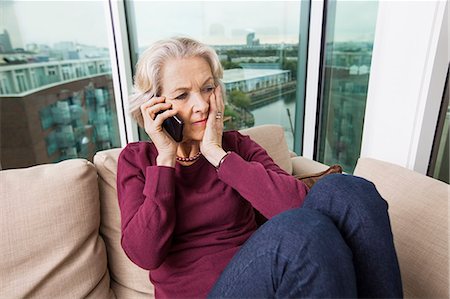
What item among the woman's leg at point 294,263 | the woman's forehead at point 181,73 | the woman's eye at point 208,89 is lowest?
the woman's leg at point 294,263

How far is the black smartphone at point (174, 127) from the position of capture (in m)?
0.88

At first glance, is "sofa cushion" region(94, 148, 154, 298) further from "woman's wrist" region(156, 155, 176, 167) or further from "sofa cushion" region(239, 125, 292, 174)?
"sofa cushion" region(239, 125, 292, 174)

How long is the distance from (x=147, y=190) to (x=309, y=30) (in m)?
1.65

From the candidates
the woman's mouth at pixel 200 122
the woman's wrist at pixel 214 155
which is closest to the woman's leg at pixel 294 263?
the woman's wrist at pixel 214 155

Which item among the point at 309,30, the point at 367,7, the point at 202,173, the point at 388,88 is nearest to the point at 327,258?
the point at 202,173

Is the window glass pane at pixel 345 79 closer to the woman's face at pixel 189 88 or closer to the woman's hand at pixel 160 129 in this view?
the woman's face at pixel 189 88

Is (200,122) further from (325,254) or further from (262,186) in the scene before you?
A: (325,254)

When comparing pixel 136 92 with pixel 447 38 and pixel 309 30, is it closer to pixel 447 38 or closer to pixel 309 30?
pixel 447 38

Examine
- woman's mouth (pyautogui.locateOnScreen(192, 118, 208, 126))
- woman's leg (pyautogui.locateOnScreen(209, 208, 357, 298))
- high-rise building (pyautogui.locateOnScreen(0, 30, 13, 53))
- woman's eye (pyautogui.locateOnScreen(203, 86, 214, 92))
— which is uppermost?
high-rise building (pyautogui.locateOnScreen(0, 30, 13, 53))

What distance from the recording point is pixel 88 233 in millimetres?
996

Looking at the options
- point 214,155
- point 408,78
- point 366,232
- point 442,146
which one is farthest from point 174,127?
point 442,146

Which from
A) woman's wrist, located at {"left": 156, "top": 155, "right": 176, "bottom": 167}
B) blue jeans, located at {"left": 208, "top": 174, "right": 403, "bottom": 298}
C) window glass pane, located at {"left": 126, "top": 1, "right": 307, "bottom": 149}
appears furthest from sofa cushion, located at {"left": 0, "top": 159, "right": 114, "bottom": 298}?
window glass pane, located at {"left": 126, "top": 1, "right": 307, "bottom": 149}

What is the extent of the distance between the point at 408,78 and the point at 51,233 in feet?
4.61

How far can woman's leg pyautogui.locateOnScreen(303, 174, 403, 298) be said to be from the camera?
0.67 metres
